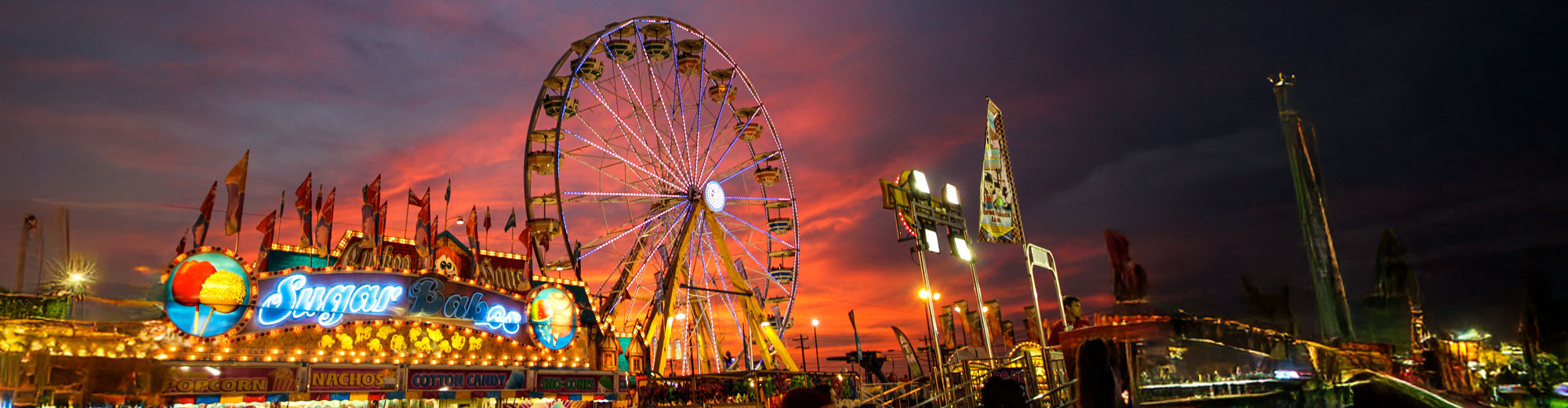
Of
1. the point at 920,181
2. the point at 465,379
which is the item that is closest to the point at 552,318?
the point at 465,379

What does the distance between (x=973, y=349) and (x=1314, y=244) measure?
16.7 meters

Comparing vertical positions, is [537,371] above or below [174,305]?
below

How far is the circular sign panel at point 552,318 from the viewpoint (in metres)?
21.3

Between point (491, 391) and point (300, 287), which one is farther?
point (491, 391)

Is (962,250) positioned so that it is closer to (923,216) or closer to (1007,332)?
(923,216)

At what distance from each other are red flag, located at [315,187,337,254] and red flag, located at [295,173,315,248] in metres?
0.17

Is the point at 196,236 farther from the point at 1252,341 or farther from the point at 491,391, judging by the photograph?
the point at 1252,341

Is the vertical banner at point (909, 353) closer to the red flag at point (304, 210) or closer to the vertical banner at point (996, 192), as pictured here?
the vertical banner at point (996, 192)

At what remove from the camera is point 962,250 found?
13.4 meters

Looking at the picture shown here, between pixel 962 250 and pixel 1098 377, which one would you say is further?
pixel 962 250

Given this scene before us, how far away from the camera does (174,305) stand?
14805mm

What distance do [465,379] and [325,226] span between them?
4855 mm

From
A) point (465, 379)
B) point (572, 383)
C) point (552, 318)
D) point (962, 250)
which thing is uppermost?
point (552, 318)

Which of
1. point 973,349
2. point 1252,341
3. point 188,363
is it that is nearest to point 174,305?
point 188,363
